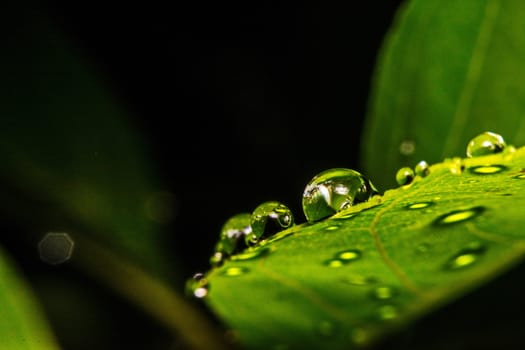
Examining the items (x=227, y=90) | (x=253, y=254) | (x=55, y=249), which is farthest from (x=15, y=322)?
(x=227, y=90)

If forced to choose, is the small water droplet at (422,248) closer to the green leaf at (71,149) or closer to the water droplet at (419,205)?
the water droplet at (419,205)

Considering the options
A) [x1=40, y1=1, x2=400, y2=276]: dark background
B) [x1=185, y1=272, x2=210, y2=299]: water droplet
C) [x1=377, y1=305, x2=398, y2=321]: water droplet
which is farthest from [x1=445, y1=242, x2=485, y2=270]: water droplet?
[x1=40, y1=1, x2=400, y2=276]: dark background

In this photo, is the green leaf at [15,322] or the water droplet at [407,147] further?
the water droplet at [407,147]

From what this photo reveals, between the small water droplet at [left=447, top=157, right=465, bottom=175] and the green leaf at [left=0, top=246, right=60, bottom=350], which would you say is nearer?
the small water droplet at [left=447, top=157, right=465, bottom=175]

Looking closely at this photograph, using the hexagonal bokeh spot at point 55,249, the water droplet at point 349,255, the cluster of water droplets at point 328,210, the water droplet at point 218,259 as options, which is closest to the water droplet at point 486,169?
the cluster of water droplets at point 328,210

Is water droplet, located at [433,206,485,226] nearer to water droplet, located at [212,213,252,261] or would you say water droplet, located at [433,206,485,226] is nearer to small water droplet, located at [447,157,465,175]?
small water droplet, located at [447,157,465,175]

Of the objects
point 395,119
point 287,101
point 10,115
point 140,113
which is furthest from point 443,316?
point 10,115

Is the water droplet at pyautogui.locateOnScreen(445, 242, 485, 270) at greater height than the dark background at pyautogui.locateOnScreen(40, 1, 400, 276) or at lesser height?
lesser
